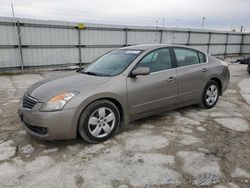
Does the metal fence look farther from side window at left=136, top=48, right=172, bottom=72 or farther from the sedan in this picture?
side window at left=136, top=48, right=172, bottom=72

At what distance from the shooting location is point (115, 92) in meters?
3.42

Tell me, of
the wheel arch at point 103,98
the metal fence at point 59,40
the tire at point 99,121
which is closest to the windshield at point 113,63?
the wheel arch at point 103,98

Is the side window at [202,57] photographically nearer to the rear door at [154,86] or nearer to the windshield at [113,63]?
the rear door at [154,86]

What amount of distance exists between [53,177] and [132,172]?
909mm

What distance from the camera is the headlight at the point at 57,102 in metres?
3.05

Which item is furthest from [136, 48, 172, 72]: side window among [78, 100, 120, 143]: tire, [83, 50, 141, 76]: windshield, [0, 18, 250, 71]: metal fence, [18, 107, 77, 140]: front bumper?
[0, 18, 250, 71]: metal fence

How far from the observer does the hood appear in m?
3.22

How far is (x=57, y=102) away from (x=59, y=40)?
27.1 feet

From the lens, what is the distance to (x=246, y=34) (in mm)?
20000

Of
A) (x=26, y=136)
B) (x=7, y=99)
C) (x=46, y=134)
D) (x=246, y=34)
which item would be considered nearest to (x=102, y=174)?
(x=46, y=134)

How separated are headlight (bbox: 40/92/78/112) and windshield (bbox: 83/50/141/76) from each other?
33.5 inches

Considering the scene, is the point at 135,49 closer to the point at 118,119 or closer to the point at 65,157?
the point at 118,119

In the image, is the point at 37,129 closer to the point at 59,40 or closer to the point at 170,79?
the point at 170,79

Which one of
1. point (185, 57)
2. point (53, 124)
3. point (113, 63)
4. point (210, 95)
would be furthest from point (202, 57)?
point (53, 124)
